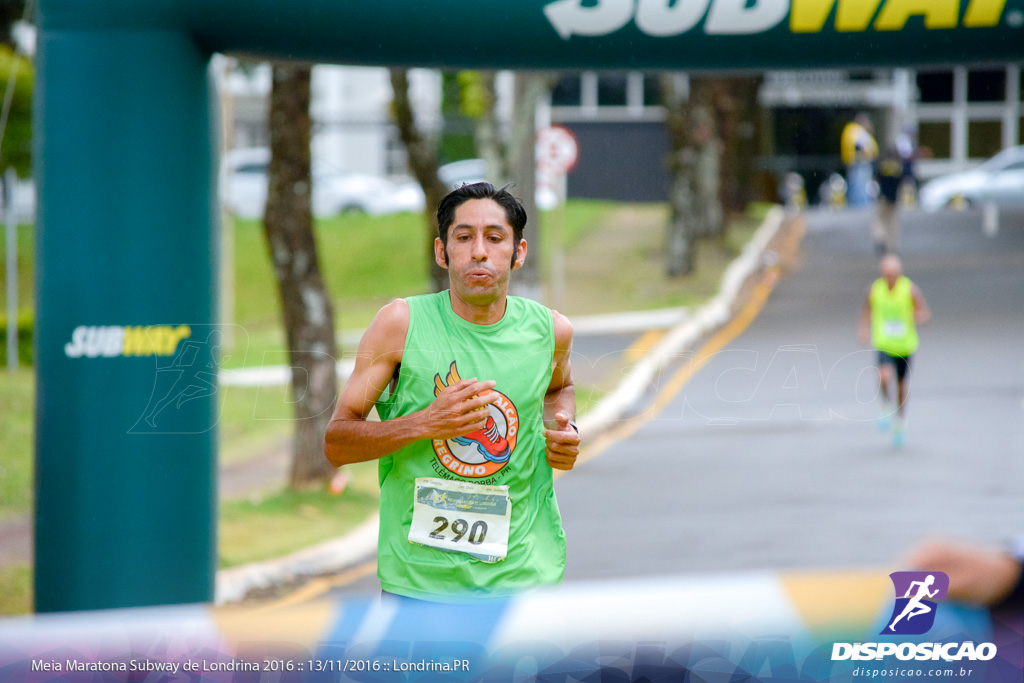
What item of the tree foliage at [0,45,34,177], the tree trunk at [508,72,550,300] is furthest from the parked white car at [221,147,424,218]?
the tree trunk at [508,72,550,300]

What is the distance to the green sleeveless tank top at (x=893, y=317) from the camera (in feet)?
32.7

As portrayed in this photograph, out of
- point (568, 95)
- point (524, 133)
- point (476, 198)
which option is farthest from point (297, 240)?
point (568, 95)

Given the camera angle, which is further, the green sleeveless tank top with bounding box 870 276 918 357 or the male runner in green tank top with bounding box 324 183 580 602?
the green sleeveless tank top with bounding box 870 276 918 357

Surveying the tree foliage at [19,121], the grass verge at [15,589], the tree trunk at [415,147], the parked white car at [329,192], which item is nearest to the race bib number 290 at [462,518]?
the grass verge at [15,589]

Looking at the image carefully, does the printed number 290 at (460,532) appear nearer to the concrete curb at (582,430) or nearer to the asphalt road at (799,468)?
the asphalt road at (799,468)

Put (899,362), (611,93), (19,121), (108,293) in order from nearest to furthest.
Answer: (108,293)
(899,362)
(19,121)
(611,93)

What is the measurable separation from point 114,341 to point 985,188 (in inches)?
941

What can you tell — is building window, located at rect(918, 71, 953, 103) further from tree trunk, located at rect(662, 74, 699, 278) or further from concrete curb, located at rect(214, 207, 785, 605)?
concrete curb, located at rect(214, 207, 785, 605)

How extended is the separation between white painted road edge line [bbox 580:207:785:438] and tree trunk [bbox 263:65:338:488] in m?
1.92

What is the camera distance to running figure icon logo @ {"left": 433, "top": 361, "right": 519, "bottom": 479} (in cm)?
319

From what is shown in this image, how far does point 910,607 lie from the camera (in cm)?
300

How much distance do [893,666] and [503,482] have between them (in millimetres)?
1072
